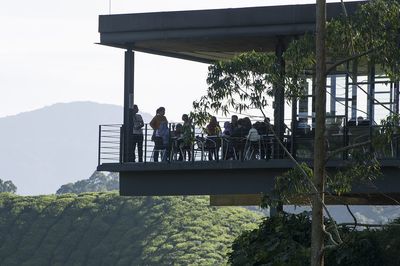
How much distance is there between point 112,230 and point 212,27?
241 feet

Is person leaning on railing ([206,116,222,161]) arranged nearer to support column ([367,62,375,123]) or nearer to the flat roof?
the flat roof

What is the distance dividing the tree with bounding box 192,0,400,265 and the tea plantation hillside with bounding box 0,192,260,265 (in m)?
70.2

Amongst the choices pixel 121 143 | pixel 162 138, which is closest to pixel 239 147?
pixel 162 138

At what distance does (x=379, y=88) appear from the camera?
31.3 m

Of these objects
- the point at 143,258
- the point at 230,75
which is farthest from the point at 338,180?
the point at 143,258

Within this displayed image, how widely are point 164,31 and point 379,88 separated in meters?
5.42

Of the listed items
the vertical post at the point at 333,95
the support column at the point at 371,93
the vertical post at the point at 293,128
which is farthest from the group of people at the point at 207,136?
the support column at the point at 371,93

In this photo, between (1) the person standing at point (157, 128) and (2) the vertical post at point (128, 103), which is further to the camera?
(2) the vertical post at point (128, 103)

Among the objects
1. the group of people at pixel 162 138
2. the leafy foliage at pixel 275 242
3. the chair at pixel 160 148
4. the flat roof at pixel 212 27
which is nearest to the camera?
the leafy foliage at pixel 275 242

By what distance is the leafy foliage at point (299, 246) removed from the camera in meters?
27.1

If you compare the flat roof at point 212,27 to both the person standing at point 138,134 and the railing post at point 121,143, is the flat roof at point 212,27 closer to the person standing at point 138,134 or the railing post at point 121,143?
the person standing at point 138,134

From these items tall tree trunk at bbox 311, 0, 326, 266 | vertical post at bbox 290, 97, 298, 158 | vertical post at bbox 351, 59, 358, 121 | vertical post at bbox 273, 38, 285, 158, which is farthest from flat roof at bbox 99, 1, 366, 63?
tall tree trunk at bbox 311, 0, 326, 266

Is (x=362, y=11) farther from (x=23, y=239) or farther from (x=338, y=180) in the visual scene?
(x=23, y=239)

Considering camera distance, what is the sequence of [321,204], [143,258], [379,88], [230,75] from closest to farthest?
[321,204] < [230,75] < [379,88] < [143,258]
